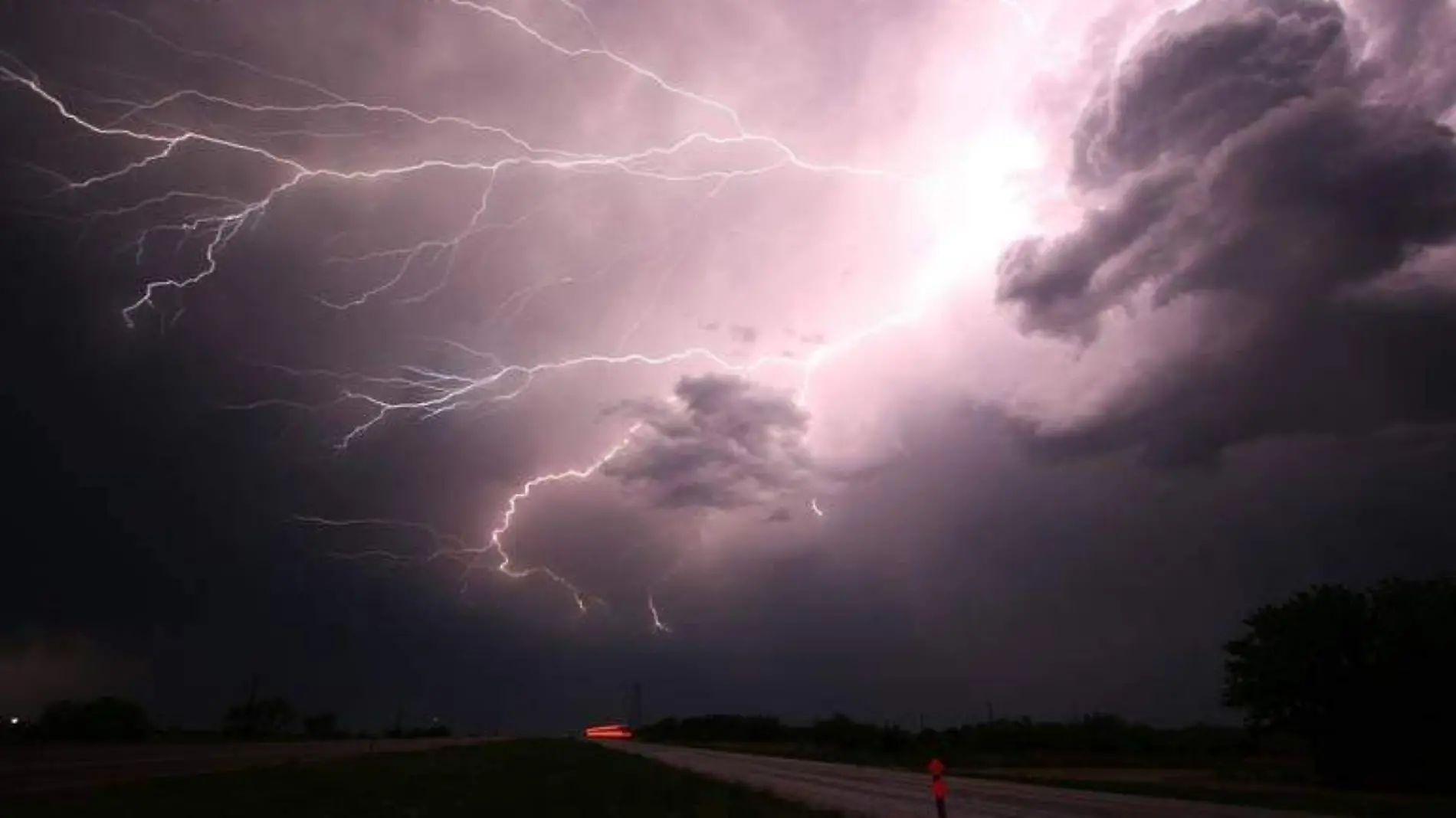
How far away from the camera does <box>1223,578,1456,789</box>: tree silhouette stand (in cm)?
3303

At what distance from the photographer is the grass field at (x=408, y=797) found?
61.3 ft

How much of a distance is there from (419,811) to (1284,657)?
3288 centimetres

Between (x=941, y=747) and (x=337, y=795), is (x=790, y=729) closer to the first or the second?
(x=941, y=747)

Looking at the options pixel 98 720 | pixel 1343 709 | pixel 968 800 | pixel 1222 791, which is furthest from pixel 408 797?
pixel 98 720

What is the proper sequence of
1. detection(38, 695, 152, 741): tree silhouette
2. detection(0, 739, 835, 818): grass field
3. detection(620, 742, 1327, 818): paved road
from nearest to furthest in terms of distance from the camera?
detection(0, 739, 835, 818): grass field → detection(620, 742, 1327, 818): paved road → detection(38, 695, 152, 741): tree silhouette

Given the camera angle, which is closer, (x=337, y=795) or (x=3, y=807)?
(x=3, y=807)

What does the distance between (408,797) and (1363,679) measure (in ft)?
105

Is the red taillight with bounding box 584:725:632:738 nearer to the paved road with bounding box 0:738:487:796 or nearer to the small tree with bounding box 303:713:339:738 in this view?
the small tree with bounding box 303:713:339:738

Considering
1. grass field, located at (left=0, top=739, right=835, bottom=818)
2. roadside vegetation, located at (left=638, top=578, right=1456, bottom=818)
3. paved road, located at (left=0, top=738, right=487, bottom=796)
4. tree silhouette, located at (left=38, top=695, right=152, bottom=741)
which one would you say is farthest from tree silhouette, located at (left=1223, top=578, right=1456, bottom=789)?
tree silhouette, located at (left=38, top=695, right=152, bottom=741)

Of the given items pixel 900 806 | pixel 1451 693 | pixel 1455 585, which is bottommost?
pixel 900 806

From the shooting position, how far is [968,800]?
2644cm

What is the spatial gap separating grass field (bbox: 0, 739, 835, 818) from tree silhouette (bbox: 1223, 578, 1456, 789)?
21.5 metres

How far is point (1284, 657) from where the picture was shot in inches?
1512

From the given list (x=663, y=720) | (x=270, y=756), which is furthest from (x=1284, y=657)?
(x=663, y=720)
